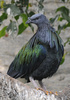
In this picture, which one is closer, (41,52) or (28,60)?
(41,52)

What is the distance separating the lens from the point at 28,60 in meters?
3.21

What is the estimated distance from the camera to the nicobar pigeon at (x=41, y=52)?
307 cm

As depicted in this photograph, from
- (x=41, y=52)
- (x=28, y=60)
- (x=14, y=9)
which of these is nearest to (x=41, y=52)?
(x=41, y=52)

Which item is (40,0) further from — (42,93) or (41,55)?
(42,93)

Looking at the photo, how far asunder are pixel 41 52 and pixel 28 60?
0.23 metres

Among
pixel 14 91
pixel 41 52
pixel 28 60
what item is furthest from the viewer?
pixel 28 60

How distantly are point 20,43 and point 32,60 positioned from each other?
2.85 meters

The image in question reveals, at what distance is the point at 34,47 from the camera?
314 centimetres

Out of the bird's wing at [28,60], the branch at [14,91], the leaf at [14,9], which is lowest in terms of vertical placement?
the bird's wing at [28,60]

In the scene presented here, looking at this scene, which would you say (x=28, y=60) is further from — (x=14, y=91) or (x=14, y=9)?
(x=14, y=91)

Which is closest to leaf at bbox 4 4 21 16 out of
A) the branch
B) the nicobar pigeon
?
the nicobar pigeon

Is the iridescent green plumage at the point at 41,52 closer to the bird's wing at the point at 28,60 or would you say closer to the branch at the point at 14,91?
the bird's wing at the point at 28,60

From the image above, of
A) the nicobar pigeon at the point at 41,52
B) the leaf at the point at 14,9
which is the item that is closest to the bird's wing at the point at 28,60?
the nicobar pigeon at the point at 41,52

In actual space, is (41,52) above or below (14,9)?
below
